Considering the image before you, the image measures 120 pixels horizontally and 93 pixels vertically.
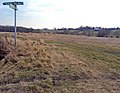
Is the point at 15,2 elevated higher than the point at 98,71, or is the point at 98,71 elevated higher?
the point at 15,2

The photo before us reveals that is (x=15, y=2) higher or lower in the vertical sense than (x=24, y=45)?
higher

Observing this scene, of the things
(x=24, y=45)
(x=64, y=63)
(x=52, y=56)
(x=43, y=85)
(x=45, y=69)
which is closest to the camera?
(x=43, y=85)

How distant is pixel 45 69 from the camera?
35.2 ft

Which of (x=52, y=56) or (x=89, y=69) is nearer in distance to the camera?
(x=89, y=69)

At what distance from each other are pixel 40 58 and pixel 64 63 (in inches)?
43.2

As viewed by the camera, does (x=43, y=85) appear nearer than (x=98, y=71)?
Yes

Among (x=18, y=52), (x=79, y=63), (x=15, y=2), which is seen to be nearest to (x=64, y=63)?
(x=79, y=63)

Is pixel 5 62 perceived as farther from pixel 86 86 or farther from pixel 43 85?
pixel 86 86

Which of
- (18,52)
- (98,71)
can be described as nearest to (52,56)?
(18,52)

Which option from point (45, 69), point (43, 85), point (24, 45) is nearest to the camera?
point (43, 85)

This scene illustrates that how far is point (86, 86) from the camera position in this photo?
9.30 metres

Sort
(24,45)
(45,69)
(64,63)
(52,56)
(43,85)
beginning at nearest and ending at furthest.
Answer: (43,85)
(45,69)
(64,63)
(52,56)
(24,45)

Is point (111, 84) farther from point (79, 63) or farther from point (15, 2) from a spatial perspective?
point (15, 2)

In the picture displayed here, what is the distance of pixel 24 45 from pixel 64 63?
317cm
